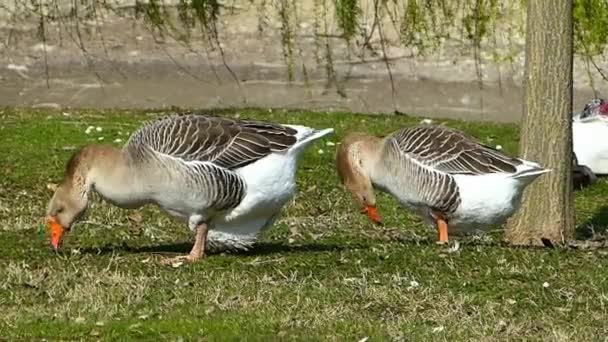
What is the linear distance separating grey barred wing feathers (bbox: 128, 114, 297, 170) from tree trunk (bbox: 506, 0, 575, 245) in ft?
7.67

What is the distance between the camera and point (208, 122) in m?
9.05

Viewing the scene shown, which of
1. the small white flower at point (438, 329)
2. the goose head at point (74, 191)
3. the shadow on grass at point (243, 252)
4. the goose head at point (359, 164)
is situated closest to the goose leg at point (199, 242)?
the shadow on grass at point (243, 252)

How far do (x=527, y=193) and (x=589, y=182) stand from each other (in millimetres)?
3985

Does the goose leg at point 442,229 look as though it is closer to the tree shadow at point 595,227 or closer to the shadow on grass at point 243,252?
the shadow on grass at point 243,252

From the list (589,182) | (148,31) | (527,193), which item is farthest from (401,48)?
(527,193)

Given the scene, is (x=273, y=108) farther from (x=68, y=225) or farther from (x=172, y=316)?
(x=172, y=316)

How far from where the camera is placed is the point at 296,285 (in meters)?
8.12

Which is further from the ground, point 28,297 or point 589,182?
point 28,297

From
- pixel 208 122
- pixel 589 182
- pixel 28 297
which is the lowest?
pixel 589 182

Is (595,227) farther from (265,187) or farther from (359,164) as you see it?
(265,187)

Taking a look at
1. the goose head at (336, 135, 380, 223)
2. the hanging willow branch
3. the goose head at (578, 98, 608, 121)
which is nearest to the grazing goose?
the goose head at (336, 135, 380, 223)

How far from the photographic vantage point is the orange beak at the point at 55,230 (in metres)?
8.99

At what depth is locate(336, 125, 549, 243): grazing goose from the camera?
962 centimetres

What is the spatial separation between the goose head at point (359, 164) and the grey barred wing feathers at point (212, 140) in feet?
3.58
